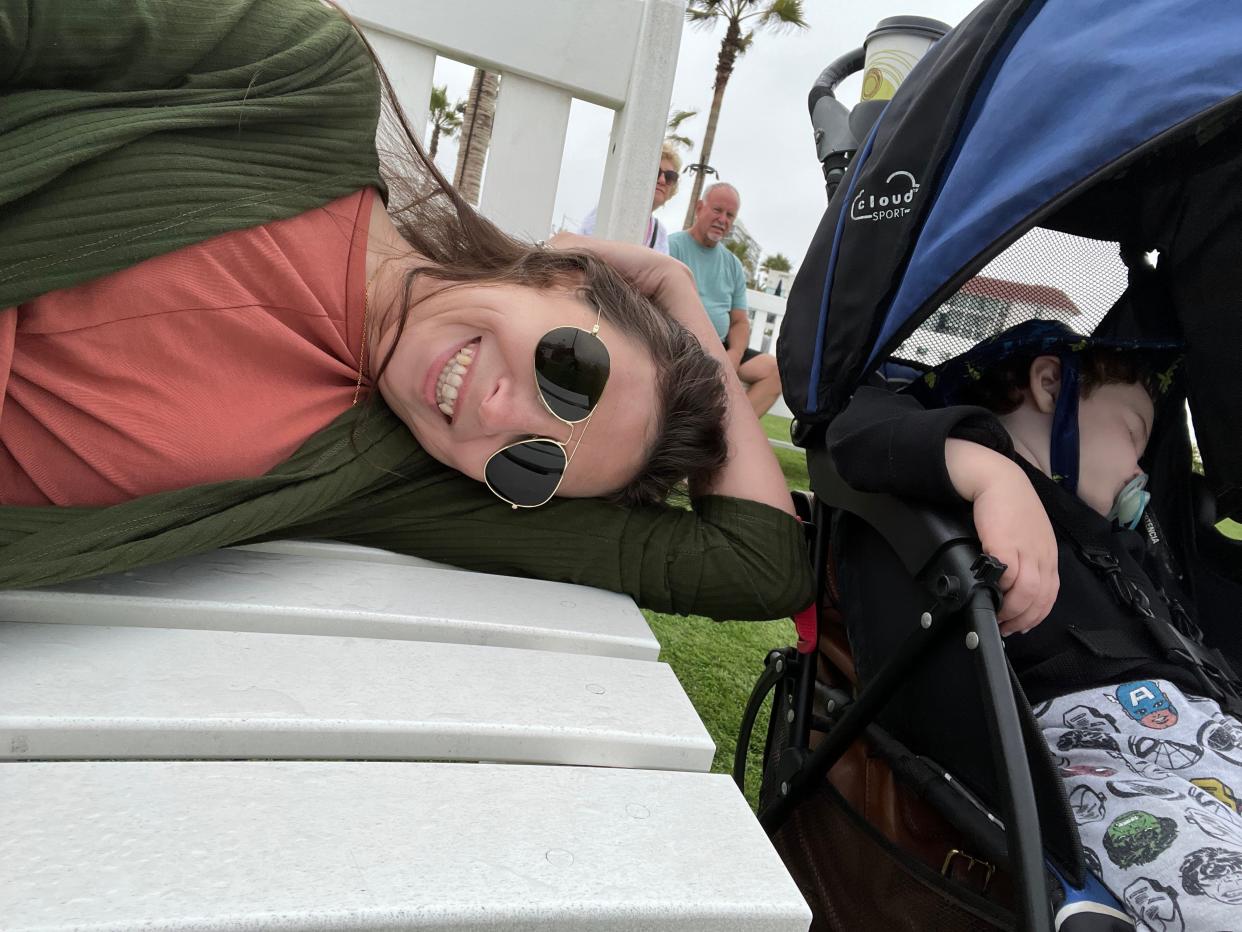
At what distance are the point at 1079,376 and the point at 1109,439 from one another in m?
0.14

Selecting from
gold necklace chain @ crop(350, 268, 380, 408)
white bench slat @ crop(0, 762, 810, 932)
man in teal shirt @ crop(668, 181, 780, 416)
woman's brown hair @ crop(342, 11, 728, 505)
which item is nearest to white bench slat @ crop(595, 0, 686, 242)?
woman's brown hair @ crop(342, 11, 728, 505)

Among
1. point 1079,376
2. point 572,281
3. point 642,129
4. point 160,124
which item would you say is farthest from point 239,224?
point 1079,376

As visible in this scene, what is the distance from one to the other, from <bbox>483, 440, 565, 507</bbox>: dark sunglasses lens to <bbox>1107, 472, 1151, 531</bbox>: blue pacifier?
111cm

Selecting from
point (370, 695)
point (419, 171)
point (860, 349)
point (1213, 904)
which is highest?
point (419, 171)

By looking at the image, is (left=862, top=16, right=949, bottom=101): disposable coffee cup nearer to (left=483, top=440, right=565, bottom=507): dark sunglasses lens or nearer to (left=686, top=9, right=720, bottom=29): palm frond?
(left=483, top=440, right=565, bottom=507): dark sunglasses lens

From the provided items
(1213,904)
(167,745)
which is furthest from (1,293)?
(1213,904)

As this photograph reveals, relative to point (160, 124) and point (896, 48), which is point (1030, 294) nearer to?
point (896, 48)

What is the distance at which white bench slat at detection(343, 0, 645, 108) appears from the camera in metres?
1.92

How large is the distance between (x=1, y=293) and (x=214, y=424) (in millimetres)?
289

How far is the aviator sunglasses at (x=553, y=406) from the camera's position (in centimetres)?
125

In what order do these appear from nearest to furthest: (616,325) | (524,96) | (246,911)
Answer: (246,911), (616,325), (524,96)

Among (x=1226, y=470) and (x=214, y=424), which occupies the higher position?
(x=1226, y=470)

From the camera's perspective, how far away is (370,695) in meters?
0.74

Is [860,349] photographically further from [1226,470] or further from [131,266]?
[131,266]
